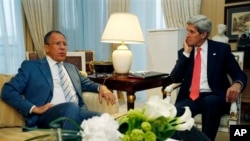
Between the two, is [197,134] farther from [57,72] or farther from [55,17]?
[55,17]

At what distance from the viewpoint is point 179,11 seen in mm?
3602

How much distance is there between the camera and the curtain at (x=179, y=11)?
352 cm

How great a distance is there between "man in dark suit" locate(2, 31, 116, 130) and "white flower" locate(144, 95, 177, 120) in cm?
108

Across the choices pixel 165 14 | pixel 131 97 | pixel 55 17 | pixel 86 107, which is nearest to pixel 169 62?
pixel 165 14

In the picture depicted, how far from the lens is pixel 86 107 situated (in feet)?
6.68

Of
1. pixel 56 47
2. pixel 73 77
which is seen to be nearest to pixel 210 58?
pixel 73 77

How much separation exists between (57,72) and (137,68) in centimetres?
233

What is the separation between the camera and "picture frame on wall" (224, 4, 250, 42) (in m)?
3.23

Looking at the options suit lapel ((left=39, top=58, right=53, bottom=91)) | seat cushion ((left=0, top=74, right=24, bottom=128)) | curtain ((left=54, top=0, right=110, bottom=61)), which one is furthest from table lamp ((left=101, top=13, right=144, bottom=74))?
curtain ((left=54, top=0, right=110, bottom=61))

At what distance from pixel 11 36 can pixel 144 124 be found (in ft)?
11.7

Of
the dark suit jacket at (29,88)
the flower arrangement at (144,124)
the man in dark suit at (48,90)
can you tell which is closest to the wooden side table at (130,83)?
the man in dark suit at (48,90)

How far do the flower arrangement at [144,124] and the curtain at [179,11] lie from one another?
10.0ft

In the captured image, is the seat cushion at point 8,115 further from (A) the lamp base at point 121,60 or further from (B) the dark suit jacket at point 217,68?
(B) the dark suit jacket at point 217,68

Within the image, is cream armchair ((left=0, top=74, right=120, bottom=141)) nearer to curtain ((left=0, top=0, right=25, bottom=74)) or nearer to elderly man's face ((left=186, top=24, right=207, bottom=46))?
elderly man's face ((left=186, top=24, right=207, bottom=46))
